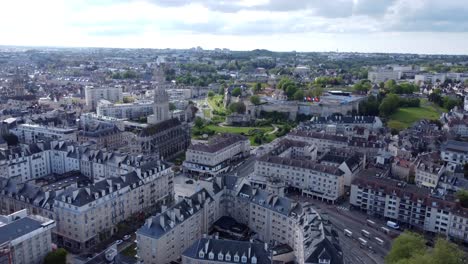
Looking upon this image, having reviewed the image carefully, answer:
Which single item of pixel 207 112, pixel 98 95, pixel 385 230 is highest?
pixel 98 95

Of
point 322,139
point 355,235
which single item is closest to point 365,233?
point 355,235

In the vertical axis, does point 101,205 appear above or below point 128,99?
below

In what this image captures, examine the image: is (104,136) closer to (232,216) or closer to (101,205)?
(101,205)

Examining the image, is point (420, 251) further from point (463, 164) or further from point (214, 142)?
point (214, 142)

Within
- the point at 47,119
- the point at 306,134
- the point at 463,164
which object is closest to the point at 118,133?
the point at 47,119

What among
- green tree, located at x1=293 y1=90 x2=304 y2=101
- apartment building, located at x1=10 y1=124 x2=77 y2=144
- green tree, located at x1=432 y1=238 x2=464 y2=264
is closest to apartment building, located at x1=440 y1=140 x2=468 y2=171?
green tree, located at x1=432 y1=238 x2=464 y2=264

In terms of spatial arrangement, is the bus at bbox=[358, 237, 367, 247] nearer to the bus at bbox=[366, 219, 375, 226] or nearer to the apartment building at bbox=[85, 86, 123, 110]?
the bus at bbox=[366, 219, 375, 226]

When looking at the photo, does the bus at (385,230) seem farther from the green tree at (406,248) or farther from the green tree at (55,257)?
the green tree at (55,257)
